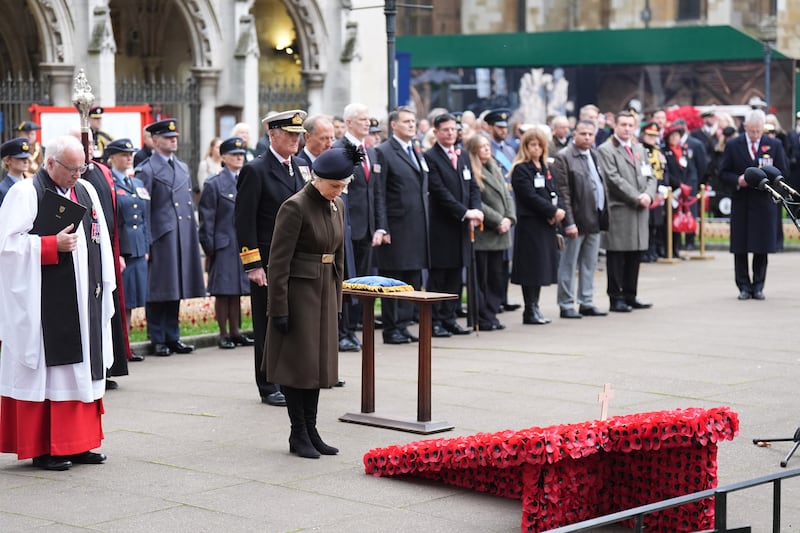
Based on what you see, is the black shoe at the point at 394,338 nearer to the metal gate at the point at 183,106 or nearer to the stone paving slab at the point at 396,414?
the stone paving slab at the point at 396,414

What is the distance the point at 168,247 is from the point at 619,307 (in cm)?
517

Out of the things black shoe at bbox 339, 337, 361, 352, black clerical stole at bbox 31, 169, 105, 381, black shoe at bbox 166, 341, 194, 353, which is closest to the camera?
black clerical stole at bbox 31, 169, 105, 381

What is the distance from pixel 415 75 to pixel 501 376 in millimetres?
31788

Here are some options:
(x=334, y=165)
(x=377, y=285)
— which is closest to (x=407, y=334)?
(x=377, y=285)

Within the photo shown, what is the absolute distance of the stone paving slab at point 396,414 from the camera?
287 inches

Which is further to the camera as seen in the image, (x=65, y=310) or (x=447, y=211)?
(x=447, y=211)

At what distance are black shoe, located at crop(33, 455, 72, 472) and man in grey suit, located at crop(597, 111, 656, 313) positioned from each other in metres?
8.54

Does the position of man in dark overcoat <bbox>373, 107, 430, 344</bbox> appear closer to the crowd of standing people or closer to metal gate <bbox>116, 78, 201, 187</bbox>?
the crowd of standing people

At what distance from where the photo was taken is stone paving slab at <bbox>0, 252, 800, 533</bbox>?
23.9 ft

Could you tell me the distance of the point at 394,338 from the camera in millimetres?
13398

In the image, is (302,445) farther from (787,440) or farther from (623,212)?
(623,212)

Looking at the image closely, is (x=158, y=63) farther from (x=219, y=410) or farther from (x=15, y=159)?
(x=219, y=410)

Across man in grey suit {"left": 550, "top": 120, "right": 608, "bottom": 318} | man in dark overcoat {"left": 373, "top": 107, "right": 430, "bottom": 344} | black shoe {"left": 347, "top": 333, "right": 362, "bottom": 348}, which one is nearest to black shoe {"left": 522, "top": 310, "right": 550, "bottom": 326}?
man in grey suit {"left": 550, "top": 120, "right": 608, "bottom": 318}

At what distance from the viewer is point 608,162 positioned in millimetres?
15828
